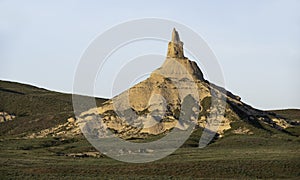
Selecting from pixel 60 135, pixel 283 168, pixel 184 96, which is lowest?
pixel 283 168

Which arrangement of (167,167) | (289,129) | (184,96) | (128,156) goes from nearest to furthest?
(167,167) < (128,156) < (289,129) < (184,96)

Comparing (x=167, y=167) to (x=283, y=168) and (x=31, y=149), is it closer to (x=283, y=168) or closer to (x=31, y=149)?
(x=283, y=168)

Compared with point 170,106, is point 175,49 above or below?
above

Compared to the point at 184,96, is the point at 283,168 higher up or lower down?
lower down

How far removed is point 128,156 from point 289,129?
2662 inches

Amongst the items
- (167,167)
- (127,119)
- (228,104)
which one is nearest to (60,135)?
(127,119)

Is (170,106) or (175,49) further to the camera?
(175,49)

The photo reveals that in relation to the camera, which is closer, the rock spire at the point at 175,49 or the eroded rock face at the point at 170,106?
the eroded rock face at the point at 170,106

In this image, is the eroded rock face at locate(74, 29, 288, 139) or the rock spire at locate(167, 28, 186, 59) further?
the rock spire at locate(167, 28, 186, 59)

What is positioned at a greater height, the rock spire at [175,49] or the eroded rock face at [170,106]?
the rock spire at [175,49]

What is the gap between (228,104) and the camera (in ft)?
516

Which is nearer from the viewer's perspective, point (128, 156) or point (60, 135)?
point (128, 156)

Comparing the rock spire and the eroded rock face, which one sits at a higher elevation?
the rock spire

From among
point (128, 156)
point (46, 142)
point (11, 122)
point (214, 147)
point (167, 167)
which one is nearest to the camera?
point (167, 167)
